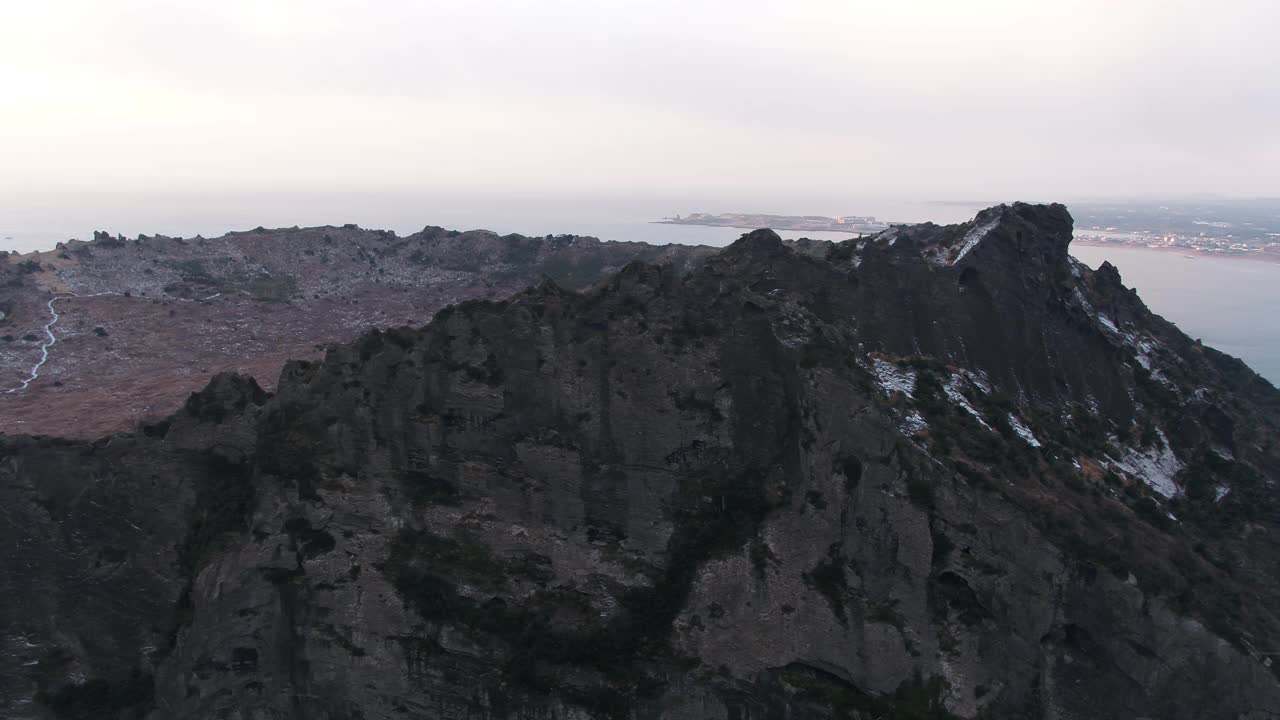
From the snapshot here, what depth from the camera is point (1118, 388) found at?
24.0m

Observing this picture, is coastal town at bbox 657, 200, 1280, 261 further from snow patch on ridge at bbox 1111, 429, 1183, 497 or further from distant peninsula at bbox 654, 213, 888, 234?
snow patch on ridge at bbox 1111, 429, 1183, 497

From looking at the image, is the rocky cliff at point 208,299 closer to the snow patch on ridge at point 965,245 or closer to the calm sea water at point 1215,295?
the snow patch on ridge at point 965,245


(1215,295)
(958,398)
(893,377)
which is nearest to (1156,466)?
(958,398)

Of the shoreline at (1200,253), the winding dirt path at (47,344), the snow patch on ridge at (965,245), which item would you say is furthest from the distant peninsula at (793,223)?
the snow patch on ridge at (965,245)

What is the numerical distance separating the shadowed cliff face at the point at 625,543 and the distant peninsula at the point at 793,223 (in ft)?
366

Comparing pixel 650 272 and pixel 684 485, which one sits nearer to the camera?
pixel 684 485

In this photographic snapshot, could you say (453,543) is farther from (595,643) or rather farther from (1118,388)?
(1118,388)

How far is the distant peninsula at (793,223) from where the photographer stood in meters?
143

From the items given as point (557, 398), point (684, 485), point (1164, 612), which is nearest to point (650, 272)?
point (557, 398)

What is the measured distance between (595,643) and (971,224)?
1912 cm

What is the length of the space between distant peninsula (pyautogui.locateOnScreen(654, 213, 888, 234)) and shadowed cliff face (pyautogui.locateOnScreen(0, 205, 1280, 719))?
366ft

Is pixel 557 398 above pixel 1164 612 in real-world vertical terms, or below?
above

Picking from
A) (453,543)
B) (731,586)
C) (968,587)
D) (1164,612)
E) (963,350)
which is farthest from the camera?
(963,350)

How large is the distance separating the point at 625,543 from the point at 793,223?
477 feet
